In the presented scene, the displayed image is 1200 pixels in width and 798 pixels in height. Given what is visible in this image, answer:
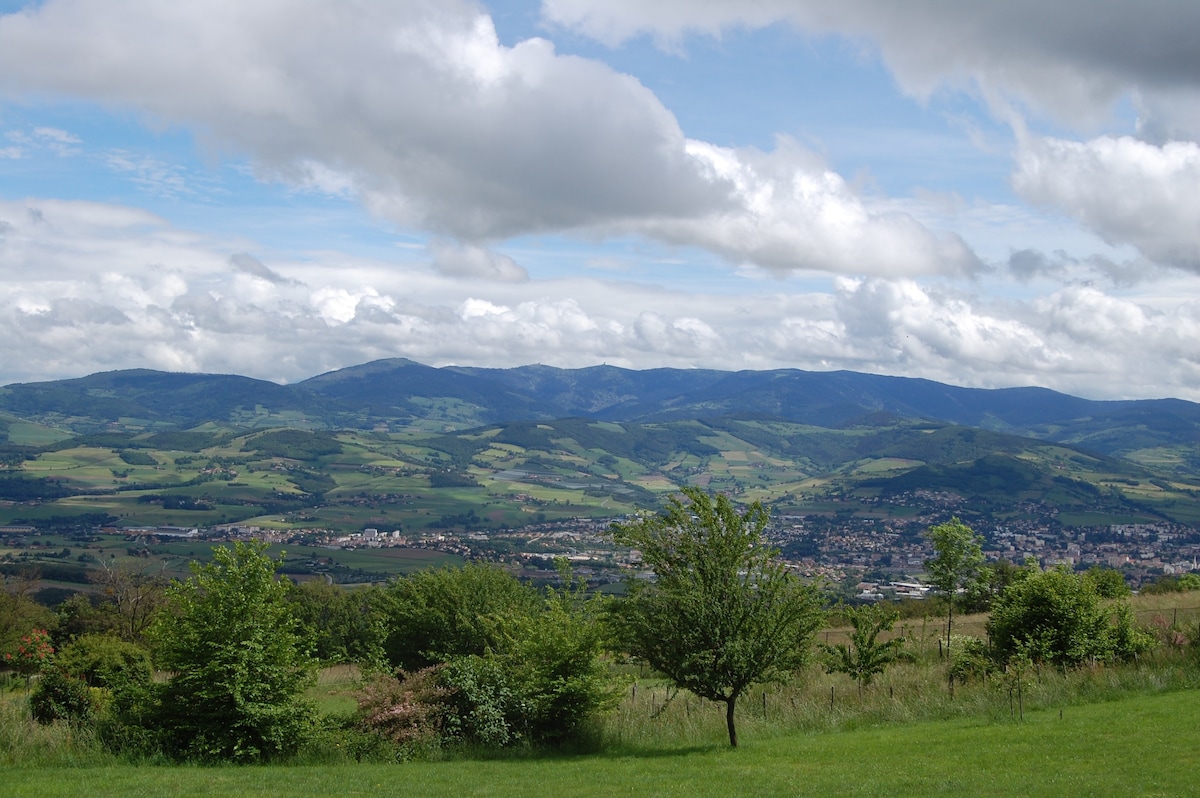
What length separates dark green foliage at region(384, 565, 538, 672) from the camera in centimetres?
3825

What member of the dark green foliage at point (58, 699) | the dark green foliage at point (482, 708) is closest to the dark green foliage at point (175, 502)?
the dark green foliage at point (58, 699)

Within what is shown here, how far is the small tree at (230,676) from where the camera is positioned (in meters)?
20.4

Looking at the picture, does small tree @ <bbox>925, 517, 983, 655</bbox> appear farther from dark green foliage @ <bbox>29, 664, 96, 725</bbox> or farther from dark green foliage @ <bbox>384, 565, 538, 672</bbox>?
dark green foliage @ <bbox>29, 664, 96, 725</bbox>

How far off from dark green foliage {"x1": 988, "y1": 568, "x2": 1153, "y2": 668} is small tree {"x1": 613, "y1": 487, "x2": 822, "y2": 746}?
8962 millimetres

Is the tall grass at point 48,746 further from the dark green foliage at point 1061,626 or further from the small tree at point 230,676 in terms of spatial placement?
the dark green foliage at point 1061,626

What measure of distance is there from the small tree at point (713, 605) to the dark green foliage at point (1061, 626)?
8.96m

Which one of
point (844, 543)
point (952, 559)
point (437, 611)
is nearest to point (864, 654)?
point (952, 559)

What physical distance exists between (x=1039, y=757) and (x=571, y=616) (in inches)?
491

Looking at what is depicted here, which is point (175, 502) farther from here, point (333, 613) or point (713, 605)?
point (713, 605)

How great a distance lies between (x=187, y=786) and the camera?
16.6 meters

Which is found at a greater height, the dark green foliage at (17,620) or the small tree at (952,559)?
the small tree at (952,559)

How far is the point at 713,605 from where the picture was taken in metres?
20.3

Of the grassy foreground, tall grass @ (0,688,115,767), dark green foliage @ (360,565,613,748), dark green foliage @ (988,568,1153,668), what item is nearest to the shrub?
dark green foliage @ (360,565,613,748)

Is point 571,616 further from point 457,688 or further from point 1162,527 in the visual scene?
point 1162,527
